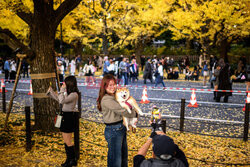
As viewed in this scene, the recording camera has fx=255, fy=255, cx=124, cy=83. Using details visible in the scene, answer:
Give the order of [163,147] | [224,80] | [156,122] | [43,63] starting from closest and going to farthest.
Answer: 1. [163,147]
2. [156,122]
3. [43,63]
4. [224,80]

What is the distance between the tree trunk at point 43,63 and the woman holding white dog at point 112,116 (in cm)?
305

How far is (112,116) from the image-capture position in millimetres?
3650

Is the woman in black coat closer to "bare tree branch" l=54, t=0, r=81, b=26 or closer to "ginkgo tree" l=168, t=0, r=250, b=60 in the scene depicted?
"ginkgo tree" l=168, t=0, r=250, b=60

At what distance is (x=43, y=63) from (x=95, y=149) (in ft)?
8.12

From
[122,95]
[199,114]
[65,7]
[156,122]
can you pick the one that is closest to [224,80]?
[199,114]

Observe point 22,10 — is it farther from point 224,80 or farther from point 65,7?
point 224,80

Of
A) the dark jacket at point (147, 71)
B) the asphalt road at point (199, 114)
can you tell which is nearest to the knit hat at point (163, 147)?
the asphalt road at point (199, 114)

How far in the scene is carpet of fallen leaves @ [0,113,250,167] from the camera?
5.09 metres

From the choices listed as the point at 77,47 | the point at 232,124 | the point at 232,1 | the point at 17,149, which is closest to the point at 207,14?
the point at 232,1

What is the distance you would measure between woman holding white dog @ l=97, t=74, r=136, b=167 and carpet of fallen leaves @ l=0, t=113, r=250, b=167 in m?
1.36

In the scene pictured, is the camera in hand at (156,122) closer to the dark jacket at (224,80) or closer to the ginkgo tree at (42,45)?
the ginkgo tree at (42,45)

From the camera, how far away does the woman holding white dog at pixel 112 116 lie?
11.7 ft

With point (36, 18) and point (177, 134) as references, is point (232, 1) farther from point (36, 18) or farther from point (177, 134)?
point (36, 18)

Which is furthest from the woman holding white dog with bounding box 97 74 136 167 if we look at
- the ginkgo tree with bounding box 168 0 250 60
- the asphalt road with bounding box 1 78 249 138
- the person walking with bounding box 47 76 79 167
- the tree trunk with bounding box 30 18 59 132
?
the ginkgo tree with bounding box 168 0 250 60
